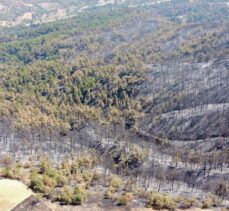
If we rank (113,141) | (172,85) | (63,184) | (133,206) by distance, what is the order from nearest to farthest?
(133,206)
(63,184)
(113,141)
(172,85)

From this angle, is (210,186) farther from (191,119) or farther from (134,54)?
(134,54)

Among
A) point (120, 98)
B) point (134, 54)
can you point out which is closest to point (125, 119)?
point (120, 98)

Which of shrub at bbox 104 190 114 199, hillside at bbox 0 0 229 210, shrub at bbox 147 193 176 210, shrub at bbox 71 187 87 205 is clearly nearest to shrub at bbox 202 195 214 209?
hillside at bbox 0 0 229 210

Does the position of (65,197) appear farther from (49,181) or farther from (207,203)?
(207,203)

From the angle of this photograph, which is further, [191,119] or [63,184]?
[191,119]

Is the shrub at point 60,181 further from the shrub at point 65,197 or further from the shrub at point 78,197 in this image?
the shrub at point 78,197

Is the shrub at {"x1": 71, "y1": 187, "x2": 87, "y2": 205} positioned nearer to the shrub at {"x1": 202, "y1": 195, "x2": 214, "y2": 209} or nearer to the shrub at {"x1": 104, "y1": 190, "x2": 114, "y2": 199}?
the shrub at {"x1": 104, "y1": 190, "x2": 114, "y2": 199}
